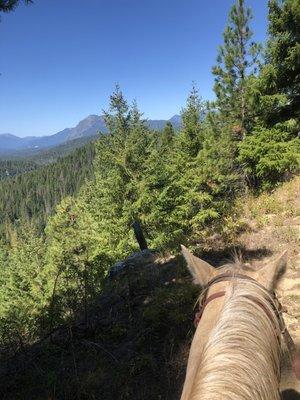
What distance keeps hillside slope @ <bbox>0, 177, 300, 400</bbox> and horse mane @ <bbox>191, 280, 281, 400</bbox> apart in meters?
1.30

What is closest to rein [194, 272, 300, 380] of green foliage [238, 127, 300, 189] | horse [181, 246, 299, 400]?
horse [181, 246, 299, 400]

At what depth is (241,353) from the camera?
147cm

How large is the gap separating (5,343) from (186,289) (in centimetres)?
350

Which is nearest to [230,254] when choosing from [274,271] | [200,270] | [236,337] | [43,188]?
[200,270]

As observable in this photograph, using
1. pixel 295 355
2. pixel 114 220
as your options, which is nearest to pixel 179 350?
pixel 295 355

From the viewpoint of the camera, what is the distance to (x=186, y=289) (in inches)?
264

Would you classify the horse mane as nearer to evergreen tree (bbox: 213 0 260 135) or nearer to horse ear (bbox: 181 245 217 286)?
Result: horse ear (bbox: 181 245 217 286)

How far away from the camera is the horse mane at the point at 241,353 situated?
4.37ft

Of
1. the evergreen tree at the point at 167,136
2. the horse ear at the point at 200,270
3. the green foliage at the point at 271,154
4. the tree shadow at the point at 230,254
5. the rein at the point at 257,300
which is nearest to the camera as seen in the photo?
the rein at the point at 257,300

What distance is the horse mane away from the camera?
52.5 inches

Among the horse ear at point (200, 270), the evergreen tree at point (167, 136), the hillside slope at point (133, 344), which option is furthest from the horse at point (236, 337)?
the evergreen tree at point (167, 136)

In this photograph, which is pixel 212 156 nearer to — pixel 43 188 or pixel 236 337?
pixel 236 337

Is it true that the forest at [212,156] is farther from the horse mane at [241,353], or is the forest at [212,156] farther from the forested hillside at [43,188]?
the forested hillside at [43,188]

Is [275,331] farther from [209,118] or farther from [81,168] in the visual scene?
[81,168]
